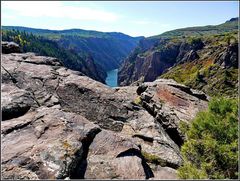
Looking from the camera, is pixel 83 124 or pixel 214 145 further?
pixel 83 124

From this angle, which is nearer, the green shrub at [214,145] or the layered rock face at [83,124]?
the layered rock face at [83,124]

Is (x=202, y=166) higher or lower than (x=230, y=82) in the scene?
higher

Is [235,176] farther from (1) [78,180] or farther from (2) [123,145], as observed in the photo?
(1) [78,180]

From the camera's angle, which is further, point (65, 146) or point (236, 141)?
point (236, 141)

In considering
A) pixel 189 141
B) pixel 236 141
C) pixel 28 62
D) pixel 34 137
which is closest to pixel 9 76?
pixel 28 62
